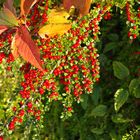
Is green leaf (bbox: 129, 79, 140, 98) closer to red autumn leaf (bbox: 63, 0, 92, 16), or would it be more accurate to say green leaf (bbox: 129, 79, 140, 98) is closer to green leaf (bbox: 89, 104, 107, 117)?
green leaf (bbox: 89, 104, 107, 117)

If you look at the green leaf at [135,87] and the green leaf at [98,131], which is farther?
the green leaf at [98,131]

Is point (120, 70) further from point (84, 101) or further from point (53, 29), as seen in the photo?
point (53, 29)

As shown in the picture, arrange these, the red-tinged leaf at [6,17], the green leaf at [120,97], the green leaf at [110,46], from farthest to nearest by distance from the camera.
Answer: the green leaf at [110,46] < the green leaf at [120,97] < the red-tinged leaf at [6,17]

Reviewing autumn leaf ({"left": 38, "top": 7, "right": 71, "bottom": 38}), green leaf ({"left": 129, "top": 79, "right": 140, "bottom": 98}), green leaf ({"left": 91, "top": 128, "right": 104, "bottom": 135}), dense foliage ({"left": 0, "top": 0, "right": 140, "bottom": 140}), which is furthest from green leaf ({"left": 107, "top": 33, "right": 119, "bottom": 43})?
green leaf ({"left": 91, "top": 128, "right": 104, "bottom": 135})

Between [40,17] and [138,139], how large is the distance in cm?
95

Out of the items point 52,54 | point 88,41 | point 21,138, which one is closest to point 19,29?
point 52,54

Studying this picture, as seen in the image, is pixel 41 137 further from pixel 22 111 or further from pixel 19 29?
pixel 19 29

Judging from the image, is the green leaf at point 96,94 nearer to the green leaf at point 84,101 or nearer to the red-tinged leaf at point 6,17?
the green leaf at point 84,101

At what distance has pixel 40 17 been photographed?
223 cm

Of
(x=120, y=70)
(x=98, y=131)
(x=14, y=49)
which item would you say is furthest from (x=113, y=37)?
(x=14, y=49)

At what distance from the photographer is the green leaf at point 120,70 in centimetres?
231

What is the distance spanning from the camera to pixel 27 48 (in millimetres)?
1860

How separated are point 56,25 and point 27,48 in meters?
0.31

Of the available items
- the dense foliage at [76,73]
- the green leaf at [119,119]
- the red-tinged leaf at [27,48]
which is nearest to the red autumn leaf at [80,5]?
the dense foliage at [76,73]
